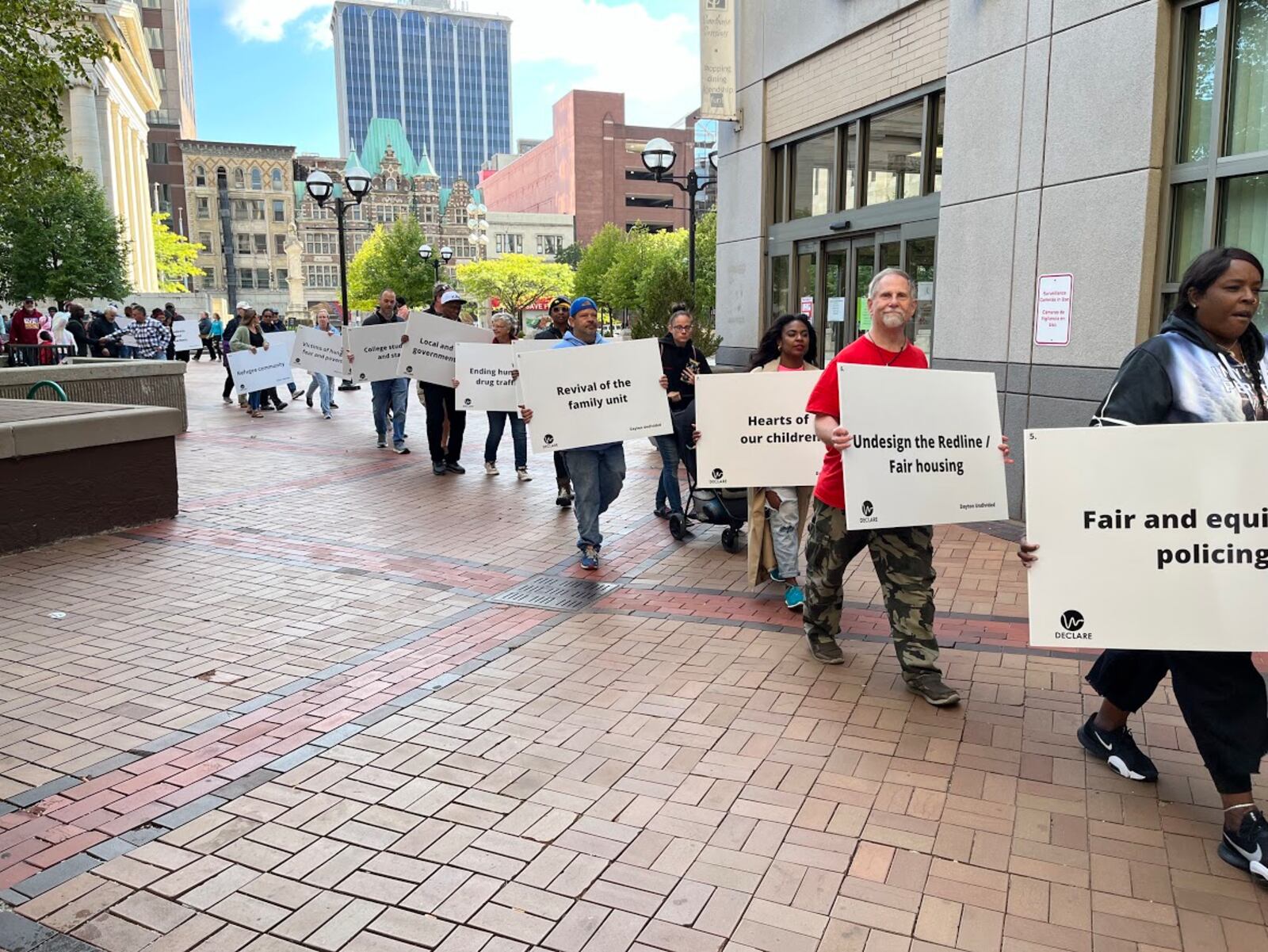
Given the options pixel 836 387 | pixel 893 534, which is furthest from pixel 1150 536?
pixel 836 387

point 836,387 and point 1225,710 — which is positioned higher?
point 836,387

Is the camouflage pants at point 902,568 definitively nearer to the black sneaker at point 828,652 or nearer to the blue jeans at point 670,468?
the black sneaker at point 828,652

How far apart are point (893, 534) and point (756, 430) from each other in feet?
6.25

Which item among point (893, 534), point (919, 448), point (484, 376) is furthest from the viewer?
point (484, 376)

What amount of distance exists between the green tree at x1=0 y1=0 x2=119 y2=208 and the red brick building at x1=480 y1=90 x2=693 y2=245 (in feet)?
366

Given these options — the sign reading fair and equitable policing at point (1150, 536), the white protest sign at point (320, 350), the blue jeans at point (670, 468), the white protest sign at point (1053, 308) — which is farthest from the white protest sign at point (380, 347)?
the sign reading fair and equitable policing at point (1150, 536)

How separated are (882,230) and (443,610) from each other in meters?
7.48

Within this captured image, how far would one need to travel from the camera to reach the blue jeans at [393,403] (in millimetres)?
13445

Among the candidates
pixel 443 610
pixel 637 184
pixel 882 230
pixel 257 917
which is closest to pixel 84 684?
pixel 443 610

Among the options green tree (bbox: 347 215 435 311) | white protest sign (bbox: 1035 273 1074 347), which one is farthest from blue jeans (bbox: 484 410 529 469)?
green tree (bbox: 347 215 435 311)

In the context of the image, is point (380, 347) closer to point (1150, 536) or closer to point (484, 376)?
point (484, 376)

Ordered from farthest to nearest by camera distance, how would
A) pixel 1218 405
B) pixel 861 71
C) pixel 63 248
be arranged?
pixel 63 248
pixel 861 71
pixel 1218 405

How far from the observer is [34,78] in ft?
29.5

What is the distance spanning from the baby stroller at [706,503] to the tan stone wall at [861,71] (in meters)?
4.74
